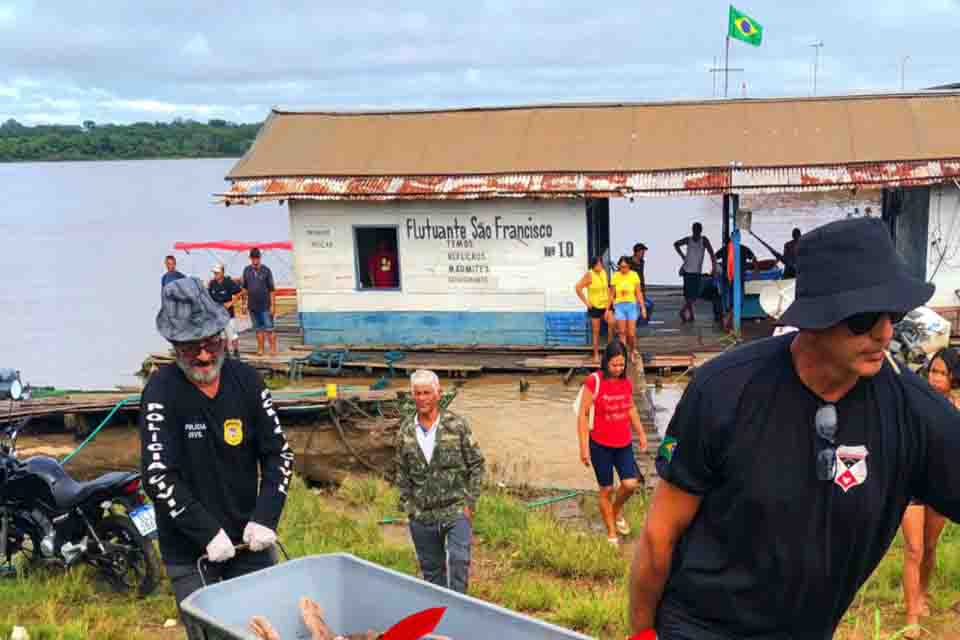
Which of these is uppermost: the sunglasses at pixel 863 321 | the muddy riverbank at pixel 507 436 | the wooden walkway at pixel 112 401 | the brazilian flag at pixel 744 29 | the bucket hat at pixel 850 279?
the brazilian flag at pixel 744 29

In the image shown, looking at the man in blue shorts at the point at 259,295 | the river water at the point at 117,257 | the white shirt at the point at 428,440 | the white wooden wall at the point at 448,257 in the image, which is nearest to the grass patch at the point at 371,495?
the white shirt at the point at 428,440

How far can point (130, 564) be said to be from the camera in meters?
6.70

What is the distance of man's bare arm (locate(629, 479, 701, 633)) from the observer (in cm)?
257

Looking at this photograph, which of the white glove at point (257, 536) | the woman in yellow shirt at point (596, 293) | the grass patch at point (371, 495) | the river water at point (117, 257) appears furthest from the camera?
the river water at point (117, 257)

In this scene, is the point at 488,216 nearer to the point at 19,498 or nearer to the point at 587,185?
the point at 587,185

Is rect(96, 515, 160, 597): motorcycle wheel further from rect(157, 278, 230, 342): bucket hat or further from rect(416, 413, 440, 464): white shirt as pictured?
rect(157, 278, 230, 342): bucket hat

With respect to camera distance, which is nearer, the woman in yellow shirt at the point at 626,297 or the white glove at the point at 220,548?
the white glove at the point at 220,548

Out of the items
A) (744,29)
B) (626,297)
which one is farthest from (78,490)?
(744,29)

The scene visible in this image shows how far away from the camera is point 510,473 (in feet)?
36.4

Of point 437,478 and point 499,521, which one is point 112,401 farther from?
point 437,478

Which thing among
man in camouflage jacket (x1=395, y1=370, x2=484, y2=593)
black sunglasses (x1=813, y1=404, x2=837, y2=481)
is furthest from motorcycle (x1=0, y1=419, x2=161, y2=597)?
black sunglasses (x1=813, y1=404, x2=837, y2=481)

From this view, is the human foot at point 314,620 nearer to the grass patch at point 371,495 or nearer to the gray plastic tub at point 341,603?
the gray plastic tub at point 341,603

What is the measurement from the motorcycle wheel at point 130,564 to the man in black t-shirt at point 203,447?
241 cm

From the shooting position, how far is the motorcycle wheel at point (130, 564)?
6656 mm
